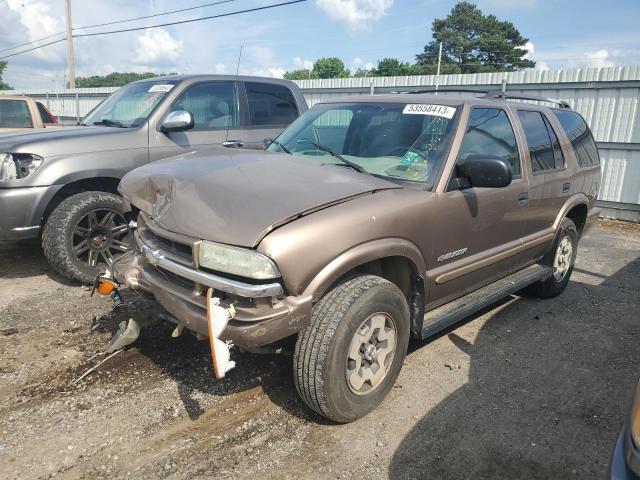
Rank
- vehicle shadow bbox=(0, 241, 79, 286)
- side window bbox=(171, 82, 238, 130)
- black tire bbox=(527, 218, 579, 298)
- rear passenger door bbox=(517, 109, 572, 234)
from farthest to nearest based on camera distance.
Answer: side window bbox=(171, 82, 238, 130) < vehicle shadow bbox=(0, 241, 79, 286) < black tire bbox=(527, 218, 579, 298) < rear passenger door bbox=(517, 109, 572, 234)

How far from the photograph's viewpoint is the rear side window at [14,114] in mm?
8719

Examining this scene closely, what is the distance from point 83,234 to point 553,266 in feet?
15.1

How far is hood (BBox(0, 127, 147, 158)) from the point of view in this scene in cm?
453

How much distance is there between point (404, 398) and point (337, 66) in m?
94.4

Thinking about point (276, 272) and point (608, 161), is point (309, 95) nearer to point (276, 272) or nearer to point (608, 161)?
point (608, 161)

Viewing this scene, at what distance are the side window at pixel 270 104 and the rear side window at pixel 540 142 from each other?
3117 millimetres

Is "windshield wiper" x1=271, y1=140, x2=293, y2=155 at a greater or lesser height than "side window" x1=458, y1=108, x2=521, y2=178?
lesser

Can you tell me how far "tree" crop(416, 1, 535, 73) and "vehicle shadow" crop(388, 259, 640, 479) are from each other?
196 feet

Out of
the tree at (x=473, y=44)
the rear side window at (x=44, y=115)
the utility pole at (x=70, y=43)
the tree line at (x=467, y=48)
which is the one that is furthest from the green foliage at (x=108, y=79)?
the rear side window at (x=44, y=115)

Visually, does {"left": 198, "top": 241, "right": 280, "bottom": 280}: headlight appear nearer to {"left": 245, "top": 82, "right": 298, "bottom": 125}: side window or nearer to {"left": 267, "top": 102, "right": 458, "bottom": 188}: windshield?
{"left": 267, "top": 102, "right": 458, "bottom": 188}: windshield

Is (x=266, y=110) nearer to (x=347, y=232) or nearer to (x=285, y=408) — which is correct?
(x=347, y=232)

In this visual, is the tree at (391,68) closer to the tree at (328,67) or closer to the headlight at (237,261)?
the tree at (328,67)

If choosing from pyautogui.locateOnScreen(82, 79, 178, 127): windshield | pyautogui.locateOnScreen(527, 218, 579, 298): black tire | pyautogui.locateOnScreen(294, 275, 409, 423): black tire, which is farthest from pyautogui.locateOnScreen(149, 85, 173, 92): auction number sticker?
pyautogui.locateOnScreen(527, 218, 579, 298): black tire

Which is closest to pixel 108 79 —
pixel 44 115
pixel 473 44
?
pixel 473 44
